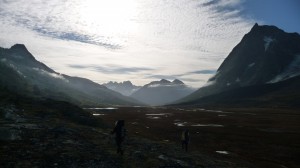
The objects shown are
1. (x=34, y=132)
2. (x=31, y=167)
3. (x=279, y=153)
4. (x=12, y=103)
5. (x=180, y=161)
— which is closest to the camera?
(x=31, y=167)

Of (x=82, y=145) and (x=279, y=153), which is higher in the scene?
(x=82, y=145)

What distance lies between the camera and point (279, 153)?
4281 centimetres

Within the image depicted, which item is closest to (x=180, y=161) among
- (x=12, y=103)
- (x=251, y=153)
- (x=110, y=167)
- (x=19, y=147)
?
(x=110, y=167)

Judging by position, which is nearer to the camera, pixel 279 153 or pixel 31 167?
pixel 31 167

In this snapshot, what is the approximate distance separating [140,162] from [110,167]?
3.20 metres

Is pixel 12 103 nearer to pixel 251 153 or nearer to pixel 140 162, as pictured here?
pixel 140 162

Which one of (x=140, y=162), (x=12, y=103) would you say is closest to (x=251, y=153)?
(x=140, y=162)

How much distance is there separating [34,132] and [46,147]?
5.96 metres

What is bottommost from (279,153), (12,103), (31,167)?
(279,153)

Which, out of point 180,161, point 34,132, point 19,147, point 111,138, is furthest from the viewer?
point 111,138

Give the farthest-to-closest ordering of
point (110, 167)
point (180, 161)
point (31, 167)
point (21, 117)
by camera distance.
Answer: point (21, 117)
point (180, 161)
point (110, 167)
point (31, 167)

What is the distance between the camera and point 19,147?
24.0 metres

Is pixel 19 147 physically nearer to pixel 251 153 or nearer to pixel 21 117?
pixel 21 117

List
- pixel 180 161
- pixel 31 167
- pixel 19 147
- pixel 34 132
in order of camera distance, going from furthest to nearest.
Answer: pixel 34 132, pixel 180 161, pixel 19 147, pixel 31 167
